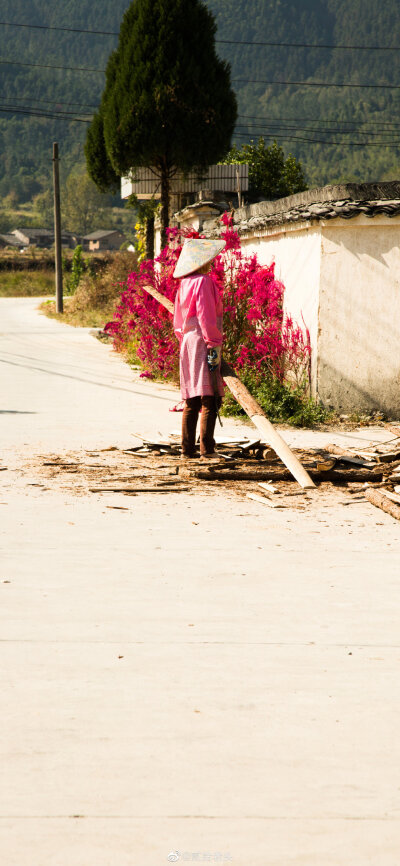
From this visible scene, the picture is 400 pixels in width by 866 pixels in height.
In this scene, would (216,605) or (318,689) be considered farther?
(216,605)

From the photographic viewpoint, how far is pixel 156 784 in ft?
10.2

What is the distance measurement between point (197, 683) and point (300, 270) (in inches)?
340

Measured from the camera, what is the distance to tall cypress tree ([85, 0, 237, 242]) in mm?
21922

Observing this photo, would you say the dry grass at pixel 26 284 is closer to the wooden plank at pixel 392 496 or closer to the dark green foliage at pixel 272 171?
the dark green foliage at pixel 272 171

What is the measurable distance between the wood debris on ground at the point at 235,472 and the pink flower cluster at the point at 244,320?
3.06 metres

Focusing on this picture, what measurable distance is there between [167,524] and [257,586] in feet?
4.85

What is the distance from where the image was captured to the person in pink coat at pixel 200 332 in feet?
27.3

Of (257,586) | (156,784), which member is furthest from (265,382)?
(156,784)

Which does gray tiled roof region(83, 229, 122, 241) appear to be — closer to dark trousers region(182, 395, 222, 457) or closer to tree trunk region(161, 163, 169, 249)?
tree trunk region(161, 163, 169, 249)

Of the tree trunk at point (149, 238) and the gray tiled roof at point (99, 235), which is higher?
the tree trunk at point (149, 238)

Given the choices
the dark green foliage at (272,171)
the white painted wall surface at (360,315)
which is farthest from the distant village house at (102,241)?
the white painted wall surface at (360,315)

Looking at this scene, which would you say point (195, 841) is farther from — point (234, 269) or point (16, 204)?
point (16, 204)

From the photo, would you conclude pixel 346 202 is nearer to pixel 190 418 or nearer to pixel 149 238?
pixel 190 418

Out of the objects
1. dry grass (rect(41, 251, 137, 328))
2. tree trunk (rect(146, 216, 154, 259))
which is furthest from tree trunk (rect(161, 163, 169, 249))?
dry grass (rect(41, 251, 137, 328))
